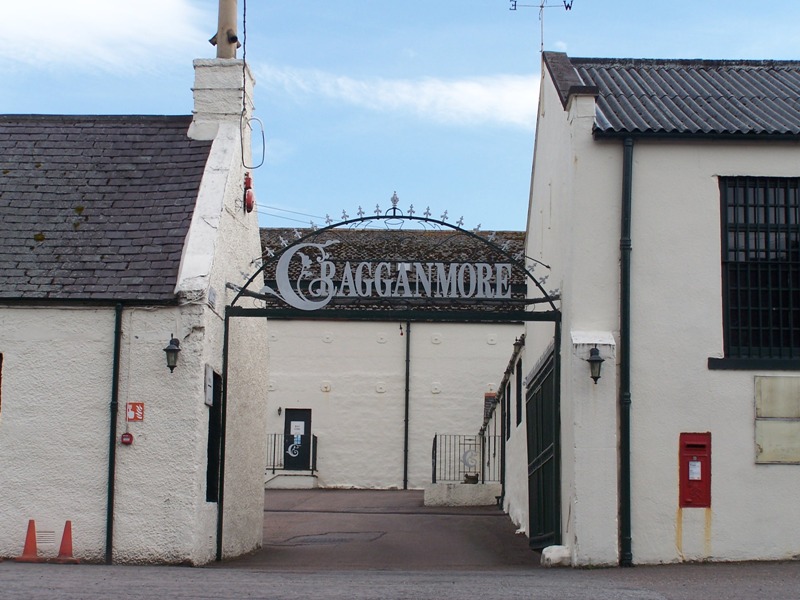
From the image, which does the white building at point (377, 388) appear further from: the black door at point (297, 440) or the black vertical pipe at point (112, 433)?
the black vertical pipe at point (112, 433)

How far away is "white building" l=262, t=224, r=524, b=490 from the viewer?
33.8 meters

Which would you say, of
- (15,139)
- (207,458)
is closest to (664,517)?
(207,458)

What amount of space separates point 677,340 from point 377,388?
21619 mm

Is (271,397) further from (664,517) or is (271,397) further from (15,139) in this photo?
(664,517)

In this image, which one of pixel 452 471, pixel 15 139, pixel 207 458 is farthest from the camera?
pixel 452 471

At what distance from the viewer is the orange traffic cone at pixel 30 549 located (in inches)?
504

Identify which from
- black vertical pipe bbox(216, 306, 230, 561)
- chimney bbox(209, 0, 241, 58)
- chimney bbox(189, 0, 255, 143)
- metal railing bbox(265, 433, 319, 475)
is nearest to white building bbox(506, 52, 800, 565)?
black vertical pipe bbox(216, 306, 230, 561)

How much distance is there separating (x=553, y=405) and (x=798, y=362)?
295 cm

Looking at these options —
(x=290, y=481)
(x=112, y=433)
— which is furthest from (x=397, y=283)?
(x=290, y=481)

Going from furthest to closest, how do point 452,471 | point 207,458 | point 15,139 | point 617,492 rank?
point 452,471 → point 15,139 → point 207,458 → point 617,492

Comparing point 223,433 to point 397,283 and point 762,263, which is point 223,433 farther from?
point 762,263

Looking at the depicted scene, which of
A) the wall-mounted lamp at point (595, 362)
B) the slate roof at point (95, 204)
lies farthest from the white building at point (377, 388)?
the wall-mounted lamp at point (595, 362)

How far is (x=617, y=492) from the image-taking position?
42.1 ft

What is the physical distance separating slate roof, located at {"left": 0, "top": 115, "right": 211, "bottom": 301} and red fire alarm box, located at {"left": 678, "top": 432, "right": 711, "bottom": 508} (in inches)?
248
